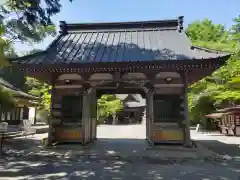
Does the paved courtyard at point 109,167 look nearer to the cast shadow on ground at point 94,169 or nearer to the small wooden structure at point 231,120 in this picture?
the cast shadow on ground at point 94,169

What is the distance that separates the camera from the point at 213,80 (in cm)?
2447

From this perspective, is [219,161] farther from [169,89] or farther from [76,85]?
[76,85]

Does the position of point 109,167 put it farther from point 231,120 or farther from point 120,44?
point 231,120

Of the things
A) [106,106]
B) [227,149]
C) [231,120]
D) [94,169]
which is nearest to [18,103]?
[94,169]

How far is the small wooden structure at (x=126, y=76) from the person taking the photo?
29.1 ft

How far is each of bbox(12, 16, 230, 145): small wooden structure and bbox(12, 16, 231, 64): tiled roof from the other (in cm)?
4

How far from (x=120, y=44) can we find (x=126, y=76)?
2.22m

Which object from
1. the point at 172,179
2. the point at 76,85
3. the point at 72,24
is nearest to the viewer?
the point at 172,179

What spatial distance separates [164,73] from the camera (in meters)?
9.63

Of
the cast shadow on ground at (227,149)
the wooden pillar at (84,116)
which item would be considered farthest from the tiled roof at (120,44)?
the cast shadow on ground at (227,149)

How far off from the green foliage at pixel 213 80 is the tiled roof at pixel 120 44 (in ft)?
12.9

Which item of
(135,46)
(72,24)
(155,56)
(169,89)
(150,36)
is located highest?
(72,24)

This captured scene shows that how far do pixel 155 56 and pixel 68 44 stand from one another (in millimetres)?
4850

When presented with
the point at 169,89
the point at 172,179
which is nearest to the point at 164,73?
the point at 169,89
